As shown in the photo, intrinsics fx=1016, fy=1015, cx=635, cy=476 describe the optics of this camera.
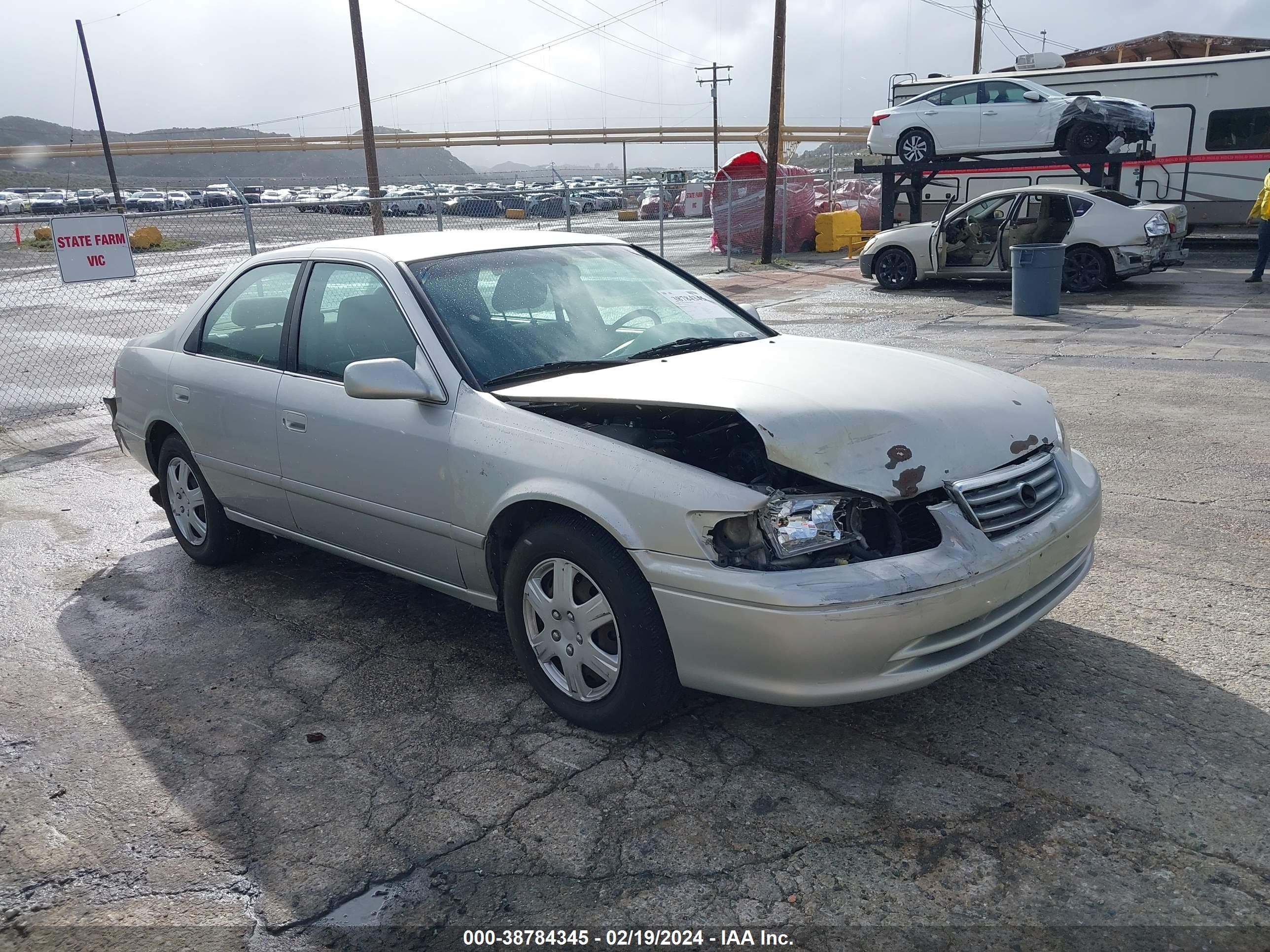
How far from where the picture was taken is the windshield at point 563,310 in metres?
3.86

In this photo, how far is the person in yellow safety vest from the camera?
534 inches

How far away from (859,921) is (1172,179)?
2161cm

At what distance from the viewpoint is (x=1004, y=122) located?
58.3 feet

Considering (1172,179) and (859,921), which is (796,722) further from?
(1172,179)

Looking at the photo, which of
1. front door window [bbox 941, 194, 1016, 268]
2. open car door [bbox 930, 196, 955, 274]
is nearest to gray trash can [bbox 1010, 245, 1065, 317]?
front door window [bbox 941, 194, 1016, 268]

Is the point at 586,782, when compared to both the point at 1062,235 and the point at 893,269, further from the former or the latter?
the point at 893,269

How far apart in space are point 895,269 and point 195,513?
13593mm

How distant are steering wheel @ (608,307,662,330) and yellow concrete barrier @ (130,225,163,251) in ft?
96.3

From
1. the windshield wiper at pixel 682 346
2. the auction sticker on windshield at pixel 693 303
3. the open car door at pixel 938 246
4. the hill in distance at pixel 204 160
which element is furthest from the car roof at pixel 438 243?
the hill in distance at pixel 204 160

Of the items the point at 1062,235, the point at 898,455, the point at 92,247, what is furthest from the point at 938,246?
the point at 898,455

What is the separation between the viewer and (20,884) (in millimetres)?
2799

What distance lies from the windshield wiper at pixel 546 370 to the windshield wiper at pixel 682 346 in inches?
5.4

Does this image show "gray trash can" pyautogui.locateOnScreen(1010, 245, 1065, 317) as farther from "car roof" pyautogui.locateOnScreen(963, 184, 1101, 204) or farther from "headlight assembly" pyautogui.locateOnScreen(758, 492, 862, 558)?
"headlight assembly" pyautogui.locateOnScreen(758, 492, 862, 558)

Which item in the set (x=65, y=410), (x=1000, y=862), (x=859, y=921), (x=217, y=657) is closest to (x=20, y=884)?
(x=217, y=657)
